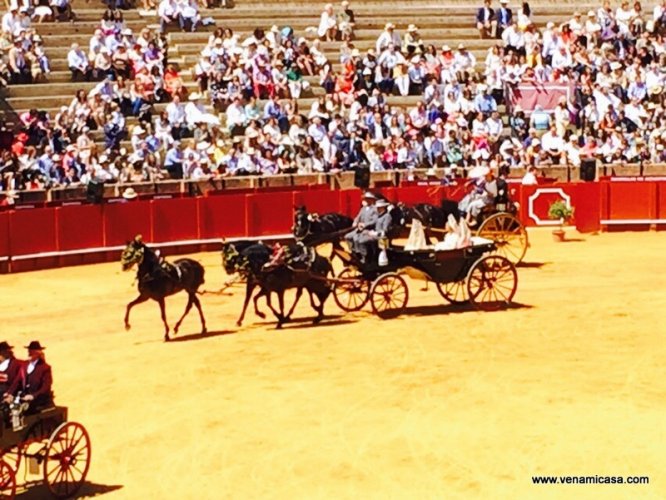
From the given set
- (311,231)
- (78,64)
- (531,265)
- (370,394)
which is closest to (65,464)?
(370,394)

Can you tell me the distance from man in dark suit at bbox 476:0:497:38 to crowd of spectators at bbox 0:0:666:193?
76cm

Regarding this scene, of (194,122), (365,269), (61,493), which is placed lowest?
(61,493)

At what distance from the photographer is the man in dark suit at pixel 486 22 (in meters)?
38.8

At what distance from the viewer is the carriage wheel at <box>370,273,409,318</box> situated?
68.8 feet

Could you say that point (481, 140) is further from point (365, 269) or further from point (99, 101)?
point (365, 269)

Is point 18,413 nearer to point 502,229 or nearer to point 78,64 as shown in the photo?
point 502,229

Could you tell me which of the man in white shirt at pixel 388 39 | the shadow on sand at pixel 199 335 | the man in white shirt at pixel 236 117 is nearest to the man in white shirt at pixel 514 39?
the man in white shirt at pixel 388 39

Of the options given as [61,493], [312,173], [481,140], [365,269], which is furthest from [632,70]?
[61,493]

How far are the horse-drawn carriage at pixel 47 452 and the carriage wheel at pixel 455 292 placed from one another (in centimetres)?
855

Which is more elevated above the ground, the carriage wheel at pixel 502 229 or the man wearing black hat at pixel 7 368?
the carriage wheel at pixel 502 229

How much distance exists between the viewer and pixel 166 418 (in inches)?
632

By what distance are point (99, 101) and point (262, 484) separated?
19.4m

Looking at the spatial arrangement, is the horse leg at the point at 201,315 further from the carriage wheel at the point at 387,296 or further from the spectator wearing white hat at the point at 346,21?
the spectator wearing white hat at the point at 346,21

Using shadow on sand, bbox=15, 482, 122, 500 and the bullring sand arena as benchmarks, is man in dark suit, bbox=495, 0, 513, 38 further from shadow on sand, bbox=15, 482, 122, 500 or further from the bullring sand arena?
shadow on sand, bbox=15, 482, 122, 500
